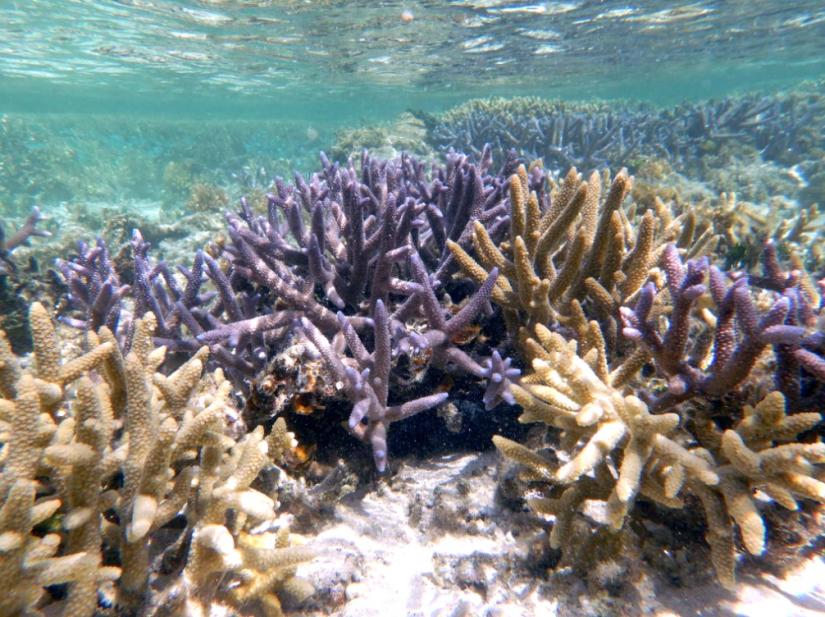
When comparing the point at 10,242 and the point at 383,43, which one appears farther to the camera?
the point at 383,43

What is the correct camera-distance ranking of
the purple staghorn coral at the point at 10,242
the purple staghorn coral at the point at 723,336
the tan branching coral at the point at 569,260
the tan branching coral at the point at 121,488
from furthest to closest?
the purple staghorn coral at the point at 10,242
the tan branching coral at the point at 569,260
the purple staghorn coral at the point at 723,336
the tan branching coral at the point at 121,488

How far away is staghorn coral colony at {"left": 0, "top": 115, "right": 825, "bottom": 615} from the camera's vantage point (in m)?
1.69

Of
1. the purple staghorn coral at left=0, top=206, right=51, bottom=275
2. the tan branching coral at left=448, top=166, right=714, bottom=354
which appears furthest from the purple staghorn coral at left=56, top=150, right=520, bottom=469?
the purple staghorn coral at left=0, top=206, right=51, bottom=275

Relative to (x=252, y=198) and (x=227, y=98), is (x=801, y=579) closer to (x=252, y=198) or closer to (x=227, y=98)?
(x=252, y=198)

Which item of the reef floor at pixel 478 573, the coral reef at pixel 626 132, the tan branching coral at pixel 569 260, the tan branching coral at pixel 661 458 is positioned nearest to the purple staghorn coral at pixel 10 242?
the reef floor at pixel 478 573

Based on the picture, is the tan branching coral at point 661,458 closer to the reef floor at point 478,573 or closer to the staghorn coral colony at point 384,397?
the staghorn coral colony at point 384,397

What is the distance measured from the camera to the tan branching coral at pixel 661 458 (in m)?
1.74

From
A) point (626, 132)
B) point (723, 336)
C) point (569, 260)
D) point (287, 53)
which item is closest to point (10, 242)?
point (569, 260)

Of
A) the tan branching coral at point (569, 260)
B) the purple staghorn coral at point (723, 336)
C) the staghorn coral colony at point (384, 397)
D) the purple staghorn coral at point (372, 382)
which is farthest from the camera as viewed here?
the tan branching coral at point (569, 260)

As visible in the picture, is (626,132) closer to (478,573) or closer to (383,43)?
(478,573)

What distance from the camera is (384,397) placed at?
250 centimetres

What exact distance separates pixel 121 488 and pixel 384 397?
1258 millimetres

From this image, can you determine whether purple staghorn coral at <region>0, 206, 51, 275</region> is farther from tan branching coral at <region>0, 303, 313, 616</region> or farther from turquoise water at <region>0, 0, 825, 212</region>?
turquoise water at <region>0, 0, 825, 212</region>

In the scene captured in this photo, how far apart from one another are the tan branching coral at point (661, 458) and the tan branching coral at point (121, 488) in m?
1.21
